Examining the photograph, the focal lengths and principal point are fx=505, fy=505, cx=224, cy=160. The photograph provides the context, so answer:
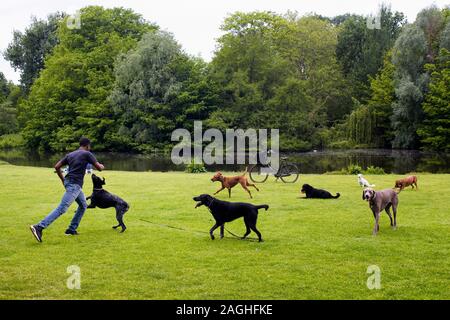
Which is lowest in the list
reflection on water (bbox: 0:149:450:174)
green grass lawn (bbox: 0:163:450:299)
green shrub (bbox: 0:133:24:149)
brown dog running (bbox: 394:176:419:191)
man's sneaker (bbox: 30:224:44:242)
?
green grass lawn (bbox: 0:163:450:299)

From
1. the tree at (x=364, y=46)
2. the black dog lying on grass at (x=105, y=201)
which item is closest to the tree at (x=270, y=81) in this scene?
the tree at (x=364, y=46)

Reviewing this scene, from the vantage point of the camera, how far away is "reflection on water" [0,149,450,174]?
37.7m

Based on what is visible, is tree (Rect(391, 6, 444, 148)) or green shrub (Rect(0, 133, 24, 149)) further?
green shrub (Rect(0, 133, 24, 149))

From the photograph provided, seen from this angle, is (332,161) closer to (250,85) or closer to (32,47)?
(250,85)

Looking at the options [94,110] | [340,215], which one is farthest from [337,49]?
[340,215]

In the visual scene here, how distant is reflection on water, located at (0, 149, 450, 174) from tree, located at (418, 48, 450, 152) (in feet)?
6.08

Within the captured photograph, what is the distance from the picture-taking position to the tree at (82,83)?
188ft

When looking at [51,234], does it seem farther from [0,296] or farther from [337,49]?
[337,49]

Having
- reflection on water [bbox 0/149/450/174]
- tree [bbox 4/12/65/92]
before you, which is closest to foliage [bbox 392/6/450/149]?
reflection on water [bbox 0/149/450/174]

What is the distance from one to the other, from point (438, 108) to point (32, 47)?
5868 cm

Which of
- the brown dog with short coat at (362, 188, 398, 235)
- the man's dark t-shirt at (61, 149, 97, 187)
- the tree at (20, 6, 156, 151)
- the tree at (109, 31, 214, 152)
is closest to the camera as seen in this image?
the man's dark t-shirt at (61, 149, 97, 187)

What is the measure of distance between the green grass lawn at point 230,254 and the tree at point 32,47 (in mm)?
66235

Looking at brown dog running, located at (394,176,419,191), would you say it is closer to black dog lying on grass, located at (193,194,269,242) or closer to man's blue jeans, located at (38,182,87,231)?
black dog lying on grass, located at (193,194,269,242)

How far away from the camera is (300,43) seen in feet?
202
